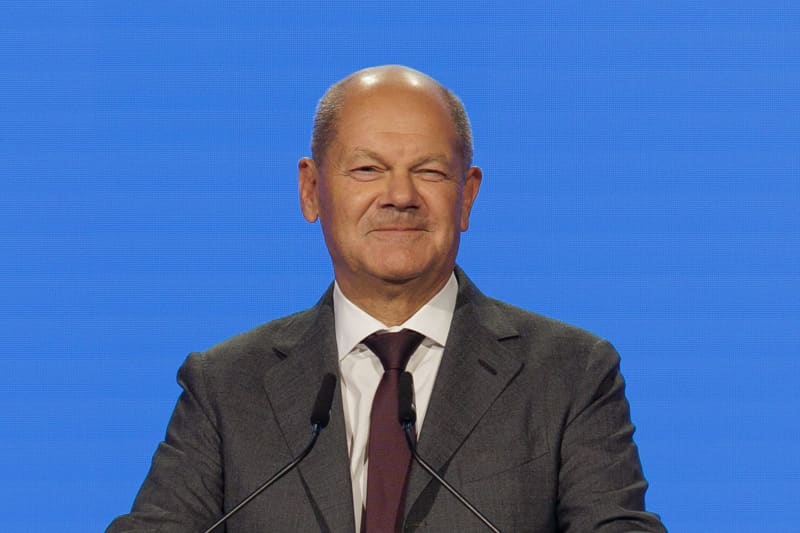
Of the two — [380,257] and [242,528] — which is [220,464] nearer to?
[242,528]

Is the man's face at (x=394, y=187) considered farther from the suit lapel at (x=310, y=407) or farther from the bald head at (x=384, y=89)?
the suit lapel at (x=310, y=407)

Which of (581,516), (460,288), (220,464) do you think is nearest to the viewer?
(581,516)

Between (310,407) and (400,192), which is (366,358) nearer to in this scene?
(310,407)

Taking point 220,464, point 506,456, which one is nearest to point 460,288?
point 506,456

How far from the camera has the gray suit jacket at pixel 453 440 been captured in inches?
84.1

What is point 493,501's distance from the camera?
2.14 metres

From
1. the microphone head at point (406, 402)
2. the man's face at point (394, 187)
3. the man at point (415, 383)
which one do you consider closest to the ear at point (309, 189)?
the man at point (415, 383)

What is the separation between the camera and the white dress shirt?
228cm

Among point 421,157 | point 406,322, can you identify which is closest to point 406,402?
point 406,322

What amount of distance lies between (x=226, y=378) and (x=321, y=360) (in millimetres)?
175

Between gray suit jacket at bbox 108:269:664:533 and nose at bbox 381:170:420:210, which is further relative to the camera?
nose at bbox 381:170:420:210

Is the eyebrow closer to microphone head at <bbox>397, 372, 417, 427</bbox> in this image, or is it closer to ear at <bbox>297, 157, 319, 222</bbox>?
ear at <bbox>297, 157, 319, 222</bbox>

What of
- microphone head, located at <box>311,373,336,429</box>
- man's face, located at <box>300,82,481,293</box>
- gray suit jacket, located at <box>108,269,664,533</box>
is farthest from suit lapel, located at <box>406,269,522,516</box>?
microphone head, located at <box>311,373,336,429</box>

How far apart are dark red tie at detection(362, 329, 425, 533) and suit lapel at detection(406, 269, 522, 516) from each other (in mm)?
27
